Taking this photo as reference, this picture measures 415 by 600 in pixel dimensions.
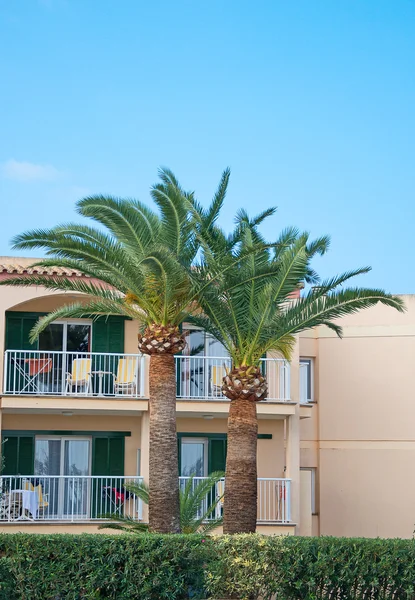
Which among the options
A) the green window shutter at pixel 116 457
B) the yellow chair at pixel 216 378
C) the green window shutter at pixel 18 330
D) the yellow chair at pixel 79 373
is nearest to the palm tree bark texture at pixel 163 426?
the yellow chair at pixel 79 373

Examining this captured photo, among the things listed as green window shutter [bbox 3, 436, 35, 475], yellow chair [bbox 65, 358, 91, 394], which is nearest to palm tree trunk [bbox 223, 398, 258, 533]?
yellow chair [bbox 65, 358, 91, 394]

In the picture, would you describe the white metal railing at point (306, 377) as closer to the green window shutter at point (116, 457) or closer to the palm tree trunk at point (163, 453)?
the green window shutter at point (116, 457)

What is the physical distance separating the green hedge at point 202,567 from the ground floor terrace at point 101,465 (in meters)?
7.70

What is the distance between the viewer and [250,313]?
21.0m

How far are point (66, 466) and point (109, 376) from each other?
2.65 m

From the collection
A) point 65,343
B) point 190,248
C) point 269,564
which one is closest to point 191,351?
point 65,343

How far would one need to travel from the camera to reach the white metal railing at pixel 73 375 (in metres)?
26.4

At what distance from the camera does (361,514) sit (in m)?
30.6

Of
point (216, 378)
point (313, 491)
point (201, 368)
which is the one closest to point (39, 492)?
point (216, 378)

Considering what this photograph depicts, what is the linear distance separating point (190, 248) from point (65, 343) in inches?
332

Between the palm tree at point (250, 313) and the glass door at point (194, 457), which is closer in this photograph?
the palm tree at point (250, 313)

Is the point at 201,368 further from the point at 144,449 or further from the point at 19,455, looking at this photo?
the point at 19,455

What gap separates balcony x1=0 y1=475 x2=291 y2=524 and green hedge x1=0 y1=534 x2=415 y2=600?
750cm

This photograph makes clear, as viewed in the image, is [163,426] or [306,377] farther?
[306,377]
